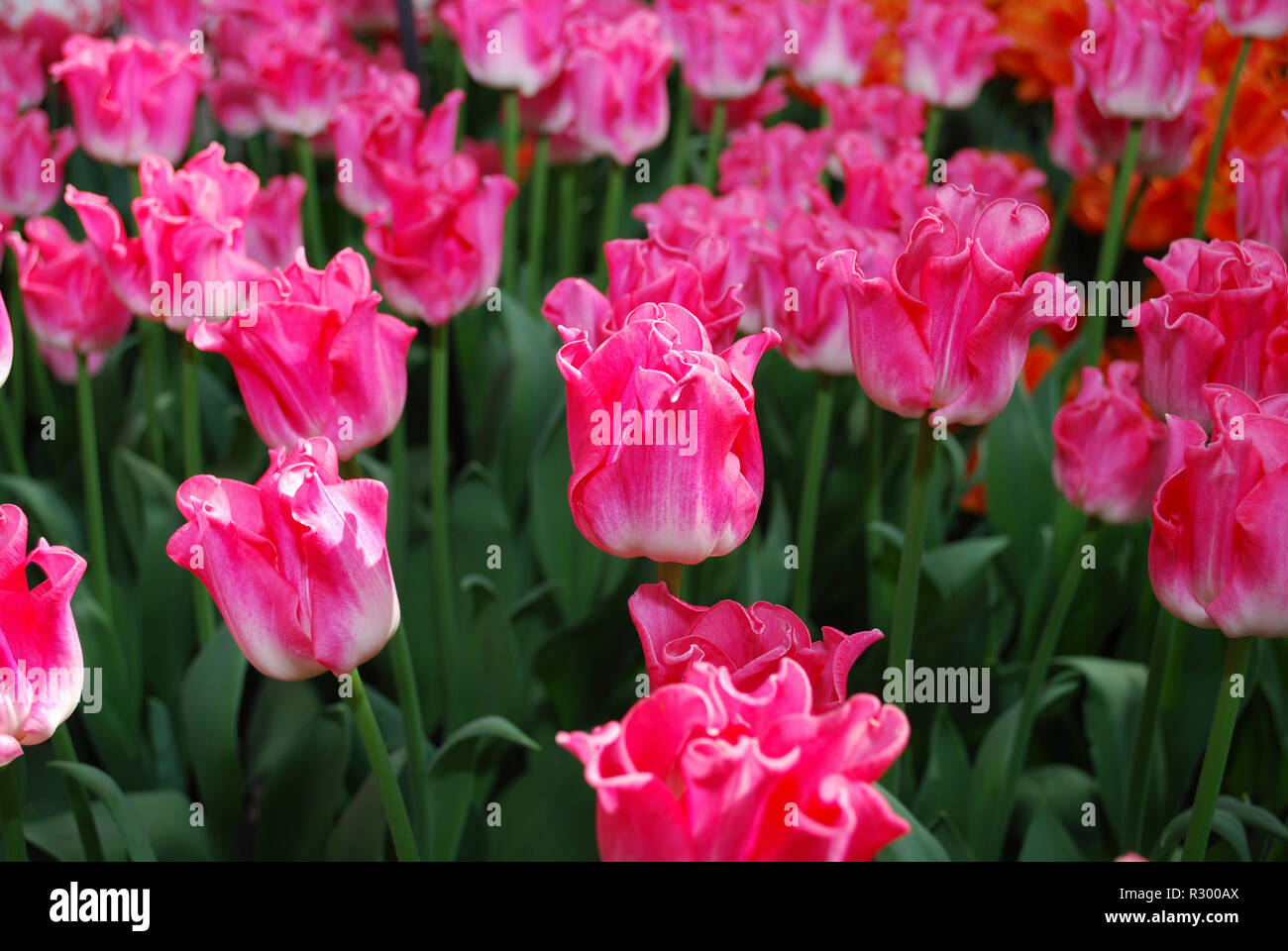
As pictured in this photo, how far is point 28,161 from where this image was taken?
126 cm

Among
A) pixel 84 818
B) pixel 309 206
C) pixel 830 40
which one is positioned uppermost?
pixel 830 40

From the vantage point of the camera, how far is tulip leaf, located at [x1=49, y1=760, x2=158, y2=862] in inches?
28.2

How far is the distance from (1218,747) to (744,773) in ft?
1.11

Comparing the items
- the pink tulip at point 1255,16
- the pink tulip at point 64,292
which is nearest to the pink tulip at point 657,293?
the pink tulip at point 64,292

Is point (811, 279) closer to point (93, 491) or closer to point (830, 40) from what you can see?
point (93, 491)

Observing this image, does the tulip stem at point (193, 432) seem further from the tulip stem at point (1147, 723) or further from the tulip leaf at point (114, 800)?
the tulip stem at point (1147, 723)

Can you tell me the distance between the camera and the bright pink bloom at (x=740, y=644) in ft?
1.61

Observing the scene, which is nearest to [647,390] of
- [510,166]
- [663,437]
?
[663,437]

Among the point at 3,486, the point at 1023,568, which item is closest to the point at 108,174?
the point at 3,486

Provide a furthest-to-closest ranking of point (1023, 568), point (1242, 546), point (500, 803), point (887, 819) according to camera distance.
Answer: point (1023, 568), point (500, 803), point (1242, 546), point (887, 819)

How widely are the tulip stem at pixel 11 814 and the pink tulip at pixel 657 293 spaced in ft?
1.27

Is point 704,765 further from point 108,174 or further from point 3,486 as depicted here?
point 108,174

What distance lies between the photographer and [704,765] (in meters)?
0.40
